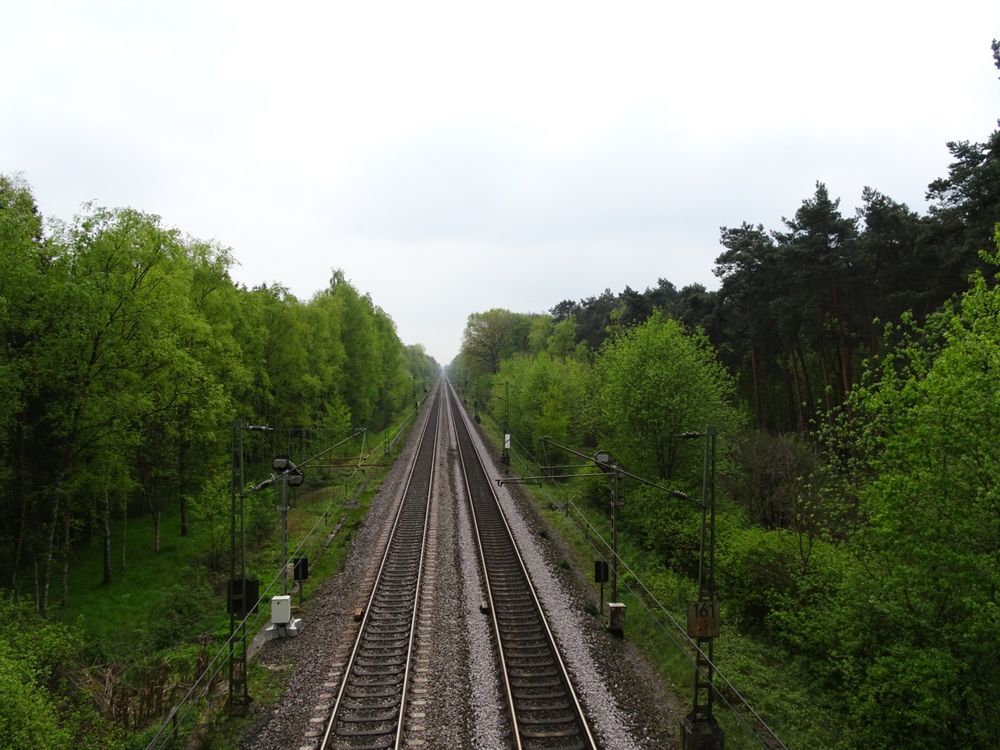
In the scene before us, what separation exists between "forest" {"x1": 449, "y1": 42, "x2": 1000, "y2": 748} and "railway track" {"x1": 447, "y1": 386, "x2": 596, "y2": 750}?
4.54m

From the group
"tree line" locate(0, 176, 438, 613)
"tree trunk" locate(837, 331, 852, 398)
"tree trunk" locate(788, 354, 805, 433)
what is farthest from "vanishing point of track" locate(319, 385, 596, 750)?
"tree trunk" locate(788, 354, 805, 433)

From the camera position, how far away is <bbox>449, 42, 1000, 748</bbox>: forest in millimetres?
10758

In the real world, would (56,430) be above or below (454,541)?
above

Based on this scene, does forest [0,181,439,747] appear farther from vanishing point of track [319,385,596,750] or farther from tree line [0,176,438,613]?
vanishing point of track [319,385,596,750]

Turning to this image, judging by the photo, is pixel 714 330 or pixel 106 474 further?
pixel 714 330

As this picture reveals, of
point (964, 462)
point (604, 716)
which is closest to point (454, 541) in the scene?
point (604, 716)

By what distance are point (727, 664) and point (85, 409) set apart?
19.5 meters

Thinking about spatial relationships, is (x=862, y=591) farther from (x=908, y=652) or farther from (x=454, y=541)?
(x=454, y=541)

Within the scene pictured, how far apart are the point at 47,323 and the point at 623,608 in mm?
18518

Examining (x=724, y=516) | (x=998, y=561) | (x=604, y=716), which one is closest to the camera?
(x=998, y=561)

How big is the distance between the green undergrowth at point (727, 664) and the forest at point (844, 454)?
95 millimetres

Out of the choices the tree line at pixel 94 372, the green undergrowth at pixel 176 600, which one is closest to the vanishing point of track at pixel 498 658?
the green undergrowth at pixel 176 600

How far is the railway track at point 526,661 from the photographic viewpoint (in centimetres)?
1178

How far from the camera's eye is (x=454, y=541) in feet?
83.5
